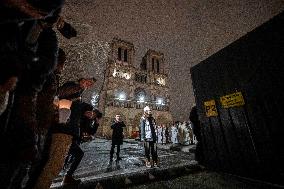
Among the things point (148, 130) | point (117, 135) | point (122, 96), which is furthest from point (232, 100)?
point (122, 96)

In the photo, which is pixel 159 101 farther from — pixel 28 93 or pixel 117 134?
pixel 28 93

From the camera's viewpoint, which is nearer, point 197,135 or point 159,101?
point 197,135

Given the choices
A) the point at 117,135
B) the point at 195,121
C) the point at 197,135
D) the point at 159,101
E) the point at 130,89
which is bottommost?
the point at 197,135

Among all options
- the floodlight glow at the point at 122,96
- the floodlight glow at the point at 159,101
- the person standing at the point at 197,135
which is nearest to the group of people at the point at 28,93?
the person standing at the point at 197,135

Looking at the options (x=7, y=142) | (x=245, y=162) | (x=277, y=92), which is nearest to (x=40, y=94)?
(x=7, y=142)

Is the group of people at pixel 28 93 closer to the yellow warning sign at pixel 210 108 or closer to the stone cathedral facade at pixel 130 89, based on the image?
the yellow warning sign at pixel 210 108

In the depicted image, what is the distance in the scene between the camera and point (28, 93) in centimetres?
139

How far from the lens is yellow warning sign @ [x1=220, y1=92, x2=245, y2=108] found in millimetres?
3400

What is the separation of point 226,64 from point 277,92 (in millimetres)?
1186

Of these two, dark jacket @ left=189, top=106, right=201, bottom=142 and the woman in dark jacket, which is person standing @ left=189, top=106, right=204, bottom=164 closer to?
dark jacket @ left=189, top=106, right=201, bottom=142

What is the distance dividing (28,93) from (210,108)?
12.3ft

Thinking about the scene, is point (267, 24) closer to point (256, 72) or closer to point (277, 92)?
point (256, 72)

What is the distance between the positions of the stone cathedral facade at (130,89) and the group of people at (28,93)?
120ft

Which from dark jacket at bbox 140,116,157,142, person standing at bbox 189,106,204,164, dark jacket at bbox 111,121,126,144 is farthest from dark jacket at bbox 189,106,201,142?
dark jacket at bbox 111,121,126,144
